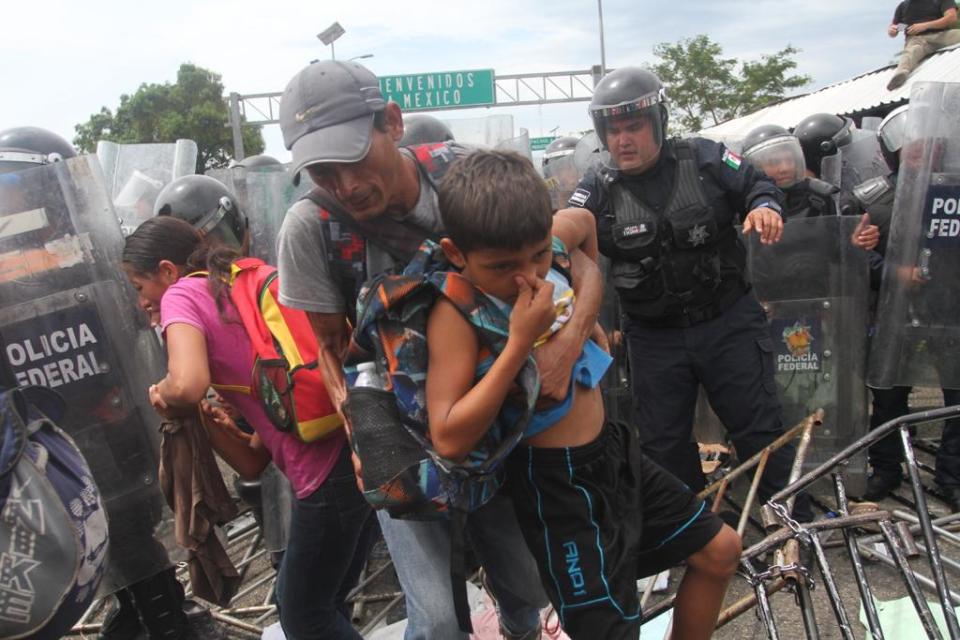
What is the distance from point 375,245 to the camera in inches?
74.5

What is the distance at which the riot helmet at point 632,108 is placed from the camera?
10.6 ft

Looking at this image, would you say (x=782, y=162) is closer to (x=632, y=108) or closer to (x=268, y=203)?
(x=632, y=108)

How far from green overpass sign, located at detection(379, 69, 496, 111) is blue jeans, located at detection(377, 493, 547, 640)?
1722cm

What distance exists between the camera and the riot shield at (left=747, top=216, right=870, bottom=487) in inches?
141

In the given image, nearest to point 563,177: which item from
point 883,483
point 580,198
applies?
point 580,198

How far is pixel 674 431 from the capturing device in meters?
3.32

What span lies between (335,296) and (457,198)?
55 centimetres

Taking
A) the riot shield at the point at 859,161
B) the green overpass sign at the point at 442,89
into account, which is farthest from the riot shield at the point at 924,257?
the green overpass sign at the point at 442,89

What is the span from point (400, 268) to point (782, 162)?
3.04 metres

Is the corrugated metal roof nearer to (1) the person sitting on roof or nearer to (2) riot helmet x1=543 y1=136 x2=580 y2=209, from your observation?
(1) the person sitting on roof

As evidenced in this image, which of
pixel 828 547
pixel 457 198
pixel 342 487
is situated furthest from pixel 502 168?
pixel 828 547

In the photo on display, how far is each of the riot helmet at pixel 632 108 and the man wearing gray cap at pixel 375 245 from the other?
1409 mm

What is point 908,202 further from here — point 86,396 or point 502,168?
point 86,396

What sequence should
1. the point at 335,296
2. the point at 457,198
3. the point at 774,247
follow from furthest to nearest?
the point at 774,247, the point at 335,296, the point at 457,198
